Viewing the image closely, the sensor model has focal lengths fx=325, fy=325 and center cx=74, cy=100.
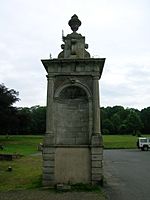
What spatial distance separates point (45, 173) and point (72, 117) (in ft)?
8.12

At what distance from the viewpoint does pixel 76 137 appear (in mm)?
12688

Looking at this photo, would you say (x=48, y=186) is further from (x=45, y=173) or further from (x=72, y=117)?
(x=72, y=117)

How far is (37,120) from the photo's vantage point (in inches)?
3654

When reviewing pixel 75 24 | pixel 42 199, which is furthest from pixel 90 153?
pixel 75 24

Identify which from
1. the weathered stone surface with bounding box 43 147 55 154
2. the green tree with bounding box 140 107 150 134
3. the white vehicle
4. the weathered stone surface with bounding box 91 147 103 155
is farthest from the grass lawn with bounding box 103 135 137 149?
the green tree with bounding box 140 107 150 134

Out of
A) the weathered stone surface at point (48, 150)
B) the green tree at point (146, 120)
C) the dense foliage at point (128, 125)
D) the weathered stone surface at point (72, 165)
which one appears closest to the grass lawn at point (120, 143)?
the dense foliage at point (128, 125)

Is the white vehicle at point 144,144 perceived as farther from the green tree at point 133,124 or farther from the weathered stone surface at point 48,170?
the green tree at point 133,124

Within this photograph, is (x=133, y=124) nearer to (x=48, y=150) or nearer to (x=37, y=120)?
(x=37, y=120)

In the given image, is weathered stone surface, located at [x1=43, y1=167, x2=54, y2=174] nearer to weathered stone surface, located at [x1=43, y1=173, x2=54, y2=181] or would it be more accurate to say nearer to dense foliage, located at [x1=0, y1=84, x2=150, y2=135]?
weathered stone surface, located at [x1=43, y1=173, x2=54, y2=181]

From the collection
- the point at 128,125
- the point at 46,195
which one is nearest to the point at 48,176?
the point at 46,195

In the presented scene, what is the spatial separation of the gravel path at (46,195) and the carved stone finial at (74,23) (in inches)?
271

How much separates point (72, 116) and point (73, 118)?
9 cm

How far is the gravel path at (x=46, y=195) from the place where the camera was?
9438mm

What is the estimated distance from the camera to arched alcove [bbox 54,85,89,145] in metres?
12.6
